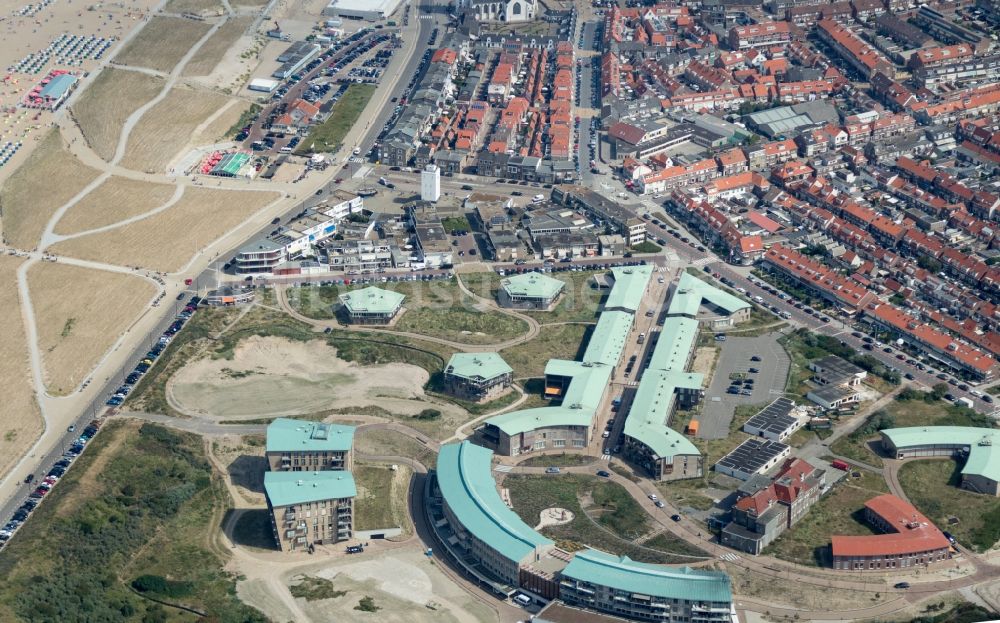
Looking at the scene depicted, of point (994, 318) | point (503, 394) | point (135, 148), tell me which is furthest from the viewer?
point (135, 148)

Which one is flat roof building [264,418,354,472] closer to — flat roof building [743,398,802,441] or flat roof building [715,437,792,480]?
flat roof building [715,437,792,480]

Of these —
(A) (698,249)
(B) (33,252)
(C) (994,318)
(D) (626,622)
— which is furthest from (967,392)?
(B) (33,252)

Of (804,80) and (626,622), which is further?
(804,80)

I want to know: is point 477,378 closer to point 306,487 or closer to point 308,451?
point 308,451

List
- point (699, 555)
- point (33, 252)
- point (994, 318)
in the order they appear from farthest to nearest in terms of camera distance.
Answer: point (33, 252), point (994, 318), point (699, 555)

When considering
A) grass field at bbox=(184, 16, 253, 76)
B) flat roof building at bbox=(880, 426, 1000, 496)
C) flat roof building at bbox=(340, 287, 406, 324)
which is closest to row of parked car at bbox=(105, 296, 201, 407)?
flat roof building at bbox=(340, 287, 406, 324)

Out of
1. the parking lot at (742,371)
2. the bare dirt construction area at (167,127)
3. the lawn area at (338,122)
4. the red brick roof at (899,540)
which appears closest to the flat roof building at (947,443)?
the red brick roof at (899,540)

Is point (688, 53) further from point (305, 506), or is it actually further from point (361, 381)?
point (305, 506)

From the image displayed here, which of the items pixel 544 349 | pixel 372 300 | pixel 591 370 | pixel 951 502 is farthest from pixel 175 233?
pixel 951 502
